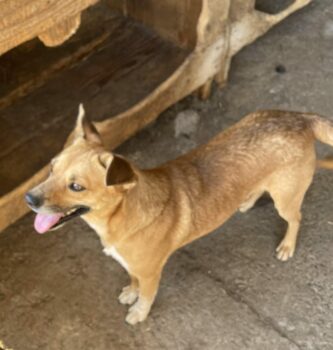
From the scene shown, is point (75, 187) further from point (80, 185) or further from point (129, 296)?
point (129, 296)

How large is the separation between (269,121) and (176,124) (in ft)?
4.67

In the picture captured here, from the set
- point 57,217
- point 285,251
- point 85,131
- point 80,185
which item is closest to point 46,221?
Answer: point 57,217

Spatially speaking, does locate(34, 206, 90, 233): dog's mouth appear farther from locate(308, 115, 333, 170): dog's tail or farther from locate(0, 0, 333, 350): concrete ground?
locate(308, 115, 333, 170): dog's tail

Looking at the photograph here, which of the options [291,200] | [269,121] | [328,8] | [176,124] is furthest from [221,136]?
[328,8]

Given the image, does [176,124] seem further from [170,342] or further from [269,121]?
[170,342]

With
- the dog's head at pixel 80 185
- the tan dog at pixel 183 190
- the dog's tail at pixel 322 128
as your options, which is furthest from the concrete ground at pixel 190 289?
the dog's head at pixel 80 185

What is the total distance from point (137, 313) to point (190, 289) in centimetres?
39

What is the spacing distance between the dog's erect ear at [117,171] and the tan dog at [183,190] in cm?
4

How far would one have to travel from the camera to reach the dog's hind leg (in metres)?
3.28

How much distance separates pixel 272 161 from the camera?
3205 millimetres

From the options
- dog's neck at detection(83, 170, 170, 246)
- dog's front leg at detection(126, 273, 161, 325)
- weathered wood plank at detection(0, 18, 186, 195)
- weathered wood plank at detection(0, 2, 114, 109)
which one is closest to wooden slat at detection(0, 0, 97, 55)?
dog's neck at detection(83, 170, 170, 246)

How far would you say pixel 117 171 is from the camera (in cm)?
252

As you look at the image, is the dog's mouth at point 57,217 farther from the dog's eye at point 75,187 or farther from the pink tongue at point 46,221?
the dog's eye at point 75,187

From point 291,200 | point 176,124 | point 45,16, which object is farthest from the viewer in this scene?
point 176,124
